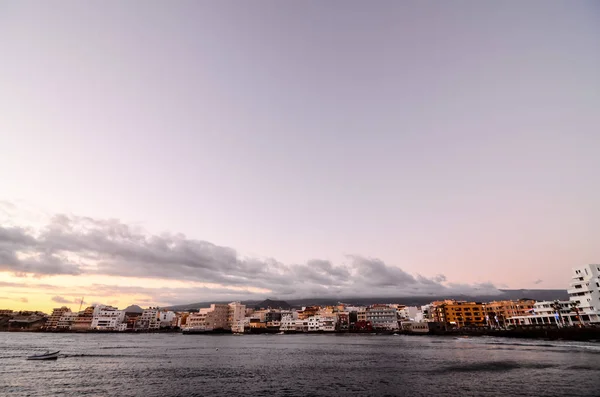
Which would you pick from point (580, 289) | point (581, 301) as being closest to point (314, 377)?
point (581, 301)

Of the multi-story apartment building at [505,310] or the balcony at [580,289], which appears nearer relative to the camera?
the balcony at [580,289]

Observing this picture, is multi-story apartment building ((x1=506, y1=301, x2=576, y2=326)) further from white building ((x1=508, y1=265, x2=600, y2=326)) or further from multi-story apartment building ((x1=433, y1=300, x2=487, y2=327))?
multi-story apartment building ((x1=433, y1=300, x2=487, y2=327))

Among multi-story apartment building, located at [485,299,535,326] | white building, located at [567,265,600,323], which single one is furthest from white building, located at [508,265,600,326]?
multi-story apartment building, located at [485,299,535,326]

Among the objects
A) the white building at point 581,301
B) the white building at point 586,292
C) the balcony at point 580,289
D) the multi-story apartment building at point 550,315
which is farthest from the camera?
the multi-story apartment building at point 550,315

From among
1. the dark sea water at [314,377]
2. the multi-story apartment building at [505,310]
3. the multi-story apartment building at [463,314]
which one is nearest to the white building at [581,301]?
the multi-story apartment building at [505,310]

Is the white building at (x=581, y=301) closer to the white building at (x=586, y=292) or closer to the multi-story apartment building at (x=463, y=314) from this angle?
the white building at (x=586, y=292)

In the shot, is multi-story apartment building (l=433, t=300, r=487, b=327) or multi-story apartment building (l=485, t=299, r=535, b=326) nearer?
multi-story apartment building (l=485, t=299, r=535, b=326)

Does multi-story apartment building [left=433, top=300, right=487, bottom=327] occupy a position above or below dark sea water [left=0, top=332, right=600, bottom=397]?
above

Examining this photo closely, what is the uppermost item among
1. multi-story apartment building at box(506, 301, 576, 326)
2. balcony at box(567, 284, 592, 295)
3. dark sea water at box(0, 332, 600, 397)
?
balcony at box(567, 284, 592, 295)

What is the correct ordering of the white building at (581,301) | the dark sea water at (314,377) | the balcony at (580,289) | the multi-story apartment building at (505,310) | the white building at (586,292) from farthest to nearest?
the multi-story apartment building at (505,310)
the balcony at (580,289)
the white building at (581,301)
the white building at (586,292)
the dark sea water at (314,377)

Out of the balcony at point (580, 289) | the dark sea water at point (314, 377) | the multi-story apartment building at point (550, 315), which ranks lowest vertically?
the dark sea water at point (314, 377)

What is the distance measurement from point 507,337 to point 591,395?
351 ft

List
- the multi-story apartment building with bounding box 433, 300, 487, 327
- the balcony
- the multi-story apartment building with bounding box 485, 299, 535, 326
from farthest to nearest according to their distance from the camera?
1. the multi-story apartment building with bounding box 433, 300, 487, 327
2. the multi-story apartment building with bounding box 485, 299, 535, 326
3. the balcony

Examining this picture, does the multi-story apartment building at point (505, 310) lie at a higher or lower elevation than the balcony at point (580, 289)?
lower
